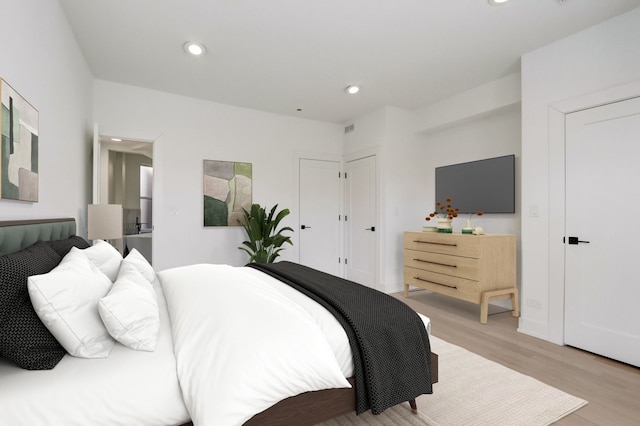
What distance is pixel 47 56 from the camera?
79.2 inches

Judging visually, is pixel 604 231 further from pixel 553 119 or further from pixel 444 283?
pixel 444 283

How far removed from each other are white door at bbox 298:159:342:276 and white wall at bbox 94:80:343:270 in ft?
0.55

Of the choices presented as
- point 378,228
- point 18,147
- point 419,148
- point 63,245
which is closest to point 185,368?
point 63,245

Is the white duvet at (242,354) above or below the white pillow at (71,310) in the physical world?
below

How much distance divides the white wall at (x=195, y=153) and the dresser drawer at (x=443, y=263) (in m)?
1.74

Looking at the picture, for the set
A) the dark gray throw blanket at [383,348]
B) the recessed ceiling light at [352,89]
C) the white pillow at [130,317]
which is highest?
the recessed ceiling light at [352,89]

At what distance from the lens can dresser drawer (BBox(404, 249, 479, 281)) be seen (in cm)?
323

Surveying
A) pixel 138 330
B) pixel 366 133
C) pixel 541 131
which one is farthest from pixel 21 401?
pixel 366 133

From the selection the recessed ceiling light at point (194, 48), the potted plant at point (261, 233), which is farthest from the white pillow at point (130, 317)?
the potted plant at point (261, 233)

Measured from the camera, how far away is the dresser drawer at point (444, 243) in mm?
3221

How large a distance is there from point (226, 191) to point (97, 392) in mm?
3456

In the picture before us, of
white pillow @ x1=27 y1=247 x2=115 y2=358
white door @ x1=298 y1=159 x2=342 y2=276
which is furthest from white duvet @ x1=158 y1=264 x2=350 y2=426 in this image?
white door @ x1=298 y1=159 x2=342 y2=276

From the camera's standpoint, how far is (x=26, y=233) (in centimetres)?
154

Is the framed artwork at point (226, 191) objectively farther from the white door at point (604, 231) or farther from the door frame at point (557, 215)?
the white door at point (604, 231)
